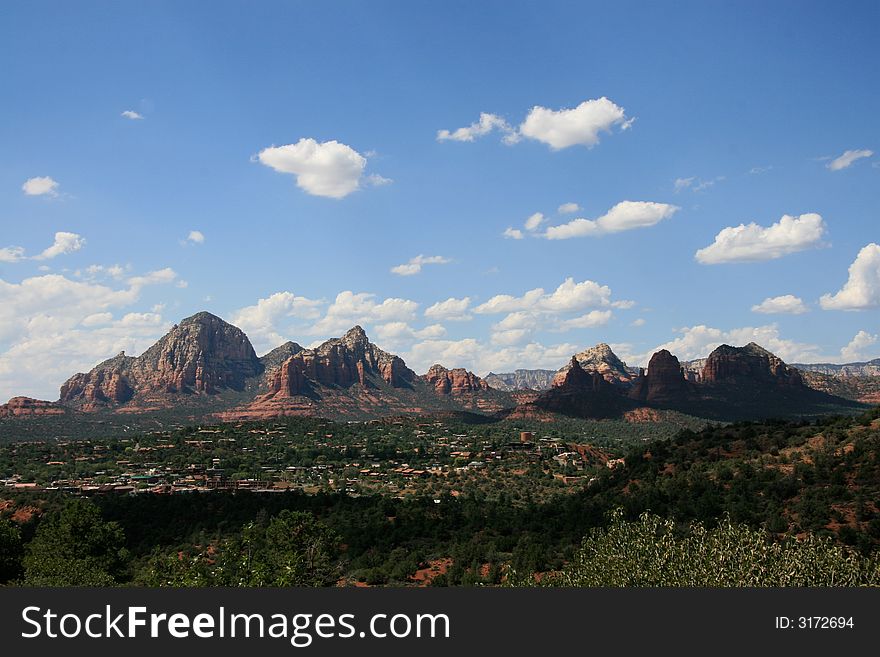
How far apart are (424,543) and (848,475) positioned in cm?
3913

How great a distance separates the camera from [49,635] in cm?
1677

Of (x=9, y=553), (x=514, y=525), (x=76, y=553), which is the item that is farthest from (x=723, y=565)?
(x=9, y=553)

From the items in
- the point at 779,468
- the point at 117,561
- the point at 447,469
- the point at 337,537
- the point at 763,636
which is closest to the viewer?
the point at 763,636

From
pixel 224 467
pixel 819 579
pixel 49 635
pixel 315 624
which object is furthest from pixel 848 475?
pixel 224 467

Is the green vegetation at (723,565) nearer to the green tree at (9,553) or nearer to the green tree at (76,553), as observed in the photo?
the green tree at (76,553)

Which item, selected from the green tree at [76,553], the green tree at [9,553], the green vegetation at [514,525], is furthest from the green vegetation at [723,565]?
the green tree at [9,553]

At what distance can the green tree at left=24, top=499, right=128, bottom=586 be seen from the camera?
137 ft

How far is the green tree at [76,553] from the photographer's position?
41.8 metres

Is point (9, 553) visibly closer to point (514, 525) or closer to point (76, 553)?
point (76, 553)

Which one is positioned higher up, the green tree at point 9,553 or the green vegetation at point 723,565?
the green vegetation at point 723,565

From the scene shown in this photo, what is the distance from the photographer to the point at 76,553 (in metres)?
48.5

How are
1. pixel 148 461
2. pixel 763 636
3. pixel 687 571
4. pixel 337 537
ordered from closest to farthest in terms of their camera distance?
pixel 763 636 → pixel 687 571 → pixel 337 537 → pixel 148 461

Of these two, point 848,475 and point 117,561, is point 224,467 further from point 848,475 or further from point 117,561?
point 848,475

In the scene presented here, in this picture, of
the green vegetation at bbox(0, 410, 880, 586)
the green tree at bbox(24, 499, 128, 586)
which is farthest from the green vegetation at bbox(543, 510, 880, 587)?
the green tree at bbox(24, 499, 128, 586)
